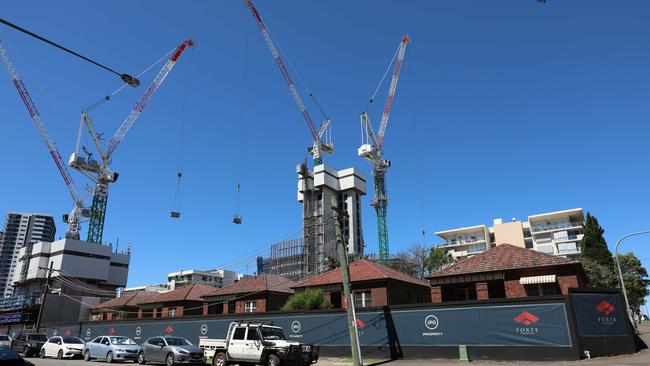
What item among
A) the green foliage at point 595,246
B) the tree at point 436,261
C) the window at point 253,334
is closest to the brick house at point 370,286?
the window at point 253,334

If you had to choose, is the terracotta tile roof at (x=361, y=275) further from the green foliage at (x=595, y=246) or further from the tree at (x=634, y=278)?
the tree at (x=634, y=278)

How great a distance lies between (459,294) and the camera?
33.7m

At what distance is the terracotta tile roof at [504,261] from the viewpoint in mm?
29859

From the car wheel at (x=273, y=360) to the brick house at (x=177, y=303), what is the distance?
95.5ft

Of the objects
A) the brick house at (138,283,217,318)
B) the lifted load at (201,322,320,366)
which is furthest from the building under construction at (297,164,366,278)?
the lifted load at (201,322,320,366)

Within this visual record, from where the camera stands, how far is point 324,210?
180m

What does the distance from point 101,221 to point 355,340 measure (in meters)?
136

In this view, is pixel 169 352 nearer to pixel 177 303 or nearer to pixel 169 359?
pixel 169 359

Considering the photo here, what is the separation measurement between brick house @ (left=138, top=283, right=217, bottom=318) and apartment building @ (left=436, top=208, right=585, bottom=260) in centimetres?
6895

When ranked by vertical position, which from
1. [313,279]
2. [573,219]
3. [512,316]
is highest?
[573,219]

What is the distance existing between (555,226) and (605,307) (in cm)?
9428

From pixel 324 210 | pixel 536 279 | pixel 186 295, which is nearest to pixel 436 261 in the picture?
pixel 186 295

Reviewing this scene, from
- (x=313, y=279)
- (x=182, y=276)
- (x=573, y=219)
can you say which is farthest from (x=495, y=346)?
(x=182, y=276)

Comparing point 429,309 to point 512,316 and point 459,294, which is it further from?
point 459,294
